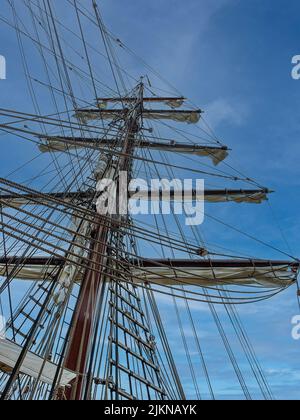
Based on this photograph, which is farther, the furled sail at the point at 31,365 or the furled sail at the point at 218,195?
the furled sail at the point at 218,195

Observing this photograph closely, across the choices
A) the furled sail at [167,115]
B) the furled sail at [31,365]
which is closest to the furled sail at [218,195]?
the furled sail at [167,115]

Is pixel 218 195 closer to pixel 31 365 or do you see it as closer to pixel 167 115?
pixel 167 115

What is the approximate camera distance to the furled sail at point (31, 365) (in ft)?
11.6

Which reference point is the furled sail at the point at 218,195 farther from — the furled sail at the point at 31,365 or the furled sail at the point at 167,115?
the furled sail at the point at 31,365

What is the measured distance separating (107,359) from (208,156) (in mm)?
9183

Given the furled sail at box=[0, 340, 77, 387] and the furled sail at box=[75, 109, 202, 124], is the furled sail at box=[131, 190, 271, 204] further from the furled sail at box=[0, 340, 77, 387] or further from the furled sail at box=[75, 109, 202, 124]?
the furled sail at box=[0, 340, 77, 387]

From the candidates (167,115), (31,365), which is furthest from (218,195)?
(31,365)

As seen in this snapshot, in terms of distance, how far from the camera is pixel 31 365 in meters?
3.58

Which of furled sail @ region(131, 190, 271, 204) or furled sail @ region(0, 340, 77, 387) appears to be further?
furled sail @ region(131, 190, 271, 204)

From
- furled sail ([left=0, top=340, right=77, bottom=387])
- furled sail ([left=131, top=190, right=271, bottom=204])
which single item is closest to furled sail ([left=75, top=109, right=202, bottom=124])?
furled sail ([left=131, top=190, right=271, bottom=204])

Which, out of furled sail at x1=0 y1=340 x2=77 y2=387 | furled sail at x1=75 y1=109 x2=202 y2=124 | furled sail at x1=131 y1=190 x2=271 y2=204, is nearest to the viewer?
furled sail at x1=0 y1=340 x2=77 y2=387

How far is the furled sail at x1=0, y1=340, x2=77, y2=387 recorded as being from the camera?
3.55 meters
